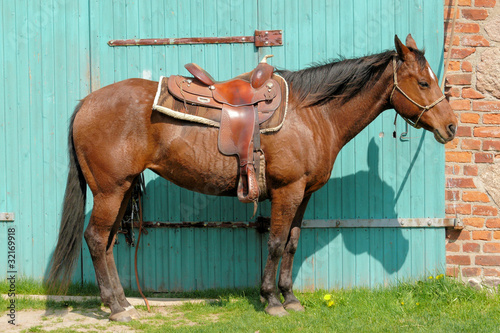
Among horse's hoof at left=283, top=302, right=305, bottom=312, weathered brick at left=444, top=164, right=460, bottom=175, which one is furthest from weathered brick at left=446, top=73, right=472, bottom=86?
horse's hoof at left=283, top=302, right=305, bottom=312

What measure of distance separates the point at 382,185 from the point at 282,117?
1.54 m

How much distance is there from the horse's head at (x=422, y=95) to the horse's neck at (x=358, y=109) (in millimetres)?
159

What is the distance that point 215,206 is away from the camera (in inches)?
201

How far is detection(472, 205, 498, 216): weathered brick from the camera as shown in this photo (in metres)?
4.87

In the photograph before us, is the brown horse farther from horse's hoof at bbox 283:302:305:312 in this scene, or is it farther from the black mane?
horse's hoof at bbox 283:302:305:312

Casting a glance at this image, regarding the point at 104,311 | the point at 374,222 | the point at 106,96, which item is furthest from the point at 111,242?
the point at 374,222

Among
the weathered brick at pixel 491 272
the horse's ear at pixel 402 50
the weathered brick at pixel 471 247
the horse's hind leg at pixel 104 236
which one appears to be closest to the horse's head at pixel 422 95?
the horse's ear at pixel 402 50

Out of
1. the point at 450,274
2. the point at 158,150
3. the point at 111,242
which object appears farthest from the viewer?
the point at 450,274

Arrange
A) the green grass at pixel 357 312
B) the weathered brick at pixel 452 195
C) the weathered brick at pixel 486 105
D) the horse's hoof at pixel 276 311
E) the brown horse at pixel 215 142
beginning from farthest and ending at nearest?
the weathered brick at pixel 452 195, the weathered brick at pixel 486 105, the horse's hoof at pixel 276 311, the brown horse at pixel 215 142, the green grass at pixel 357 312

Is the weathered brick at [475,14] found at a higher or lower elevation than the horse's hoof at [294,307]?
higher

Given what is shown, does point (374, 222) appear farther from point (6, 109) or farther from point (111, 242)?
point (6, 109)

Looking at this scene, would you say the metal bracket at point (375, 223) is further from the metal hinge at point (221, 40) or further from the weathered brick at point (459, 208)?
the metal hinge at point (221, 40)

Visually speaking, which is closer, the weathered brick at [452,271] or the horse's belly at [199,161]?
the horse's belly at [199,161]

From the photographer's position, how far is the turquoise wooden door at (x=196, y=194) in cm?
501
